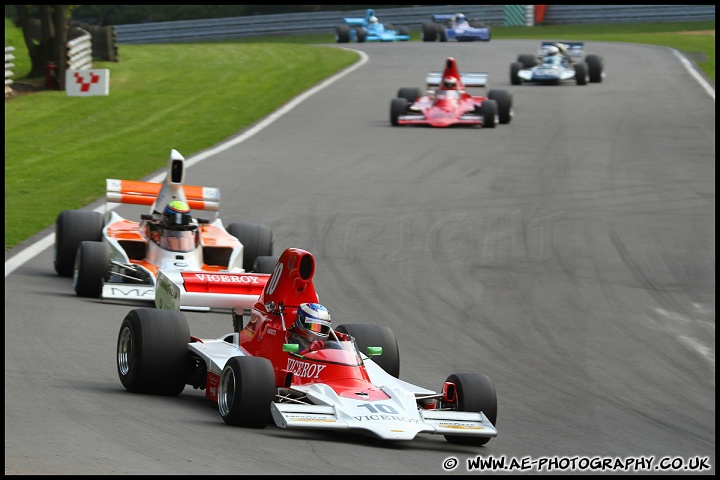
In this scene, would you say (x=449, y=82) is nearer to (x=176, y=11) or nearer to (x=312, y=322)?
(x=312, y=322)

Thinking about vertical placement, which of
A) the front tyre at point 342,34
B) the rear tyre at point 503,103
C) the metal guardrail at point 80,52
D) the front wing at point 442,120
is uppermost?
the front tyre at point 342,34

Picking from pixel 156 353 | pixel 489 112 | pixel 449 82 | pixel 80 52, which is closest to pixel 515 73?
pixel 489 112

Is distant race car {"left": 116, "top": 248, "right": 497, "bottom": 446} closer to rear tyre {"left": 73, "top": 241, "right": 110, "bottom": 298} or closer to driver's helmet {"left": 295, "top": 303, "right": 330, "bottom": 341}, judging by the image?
driver's helmet {"left": 295, "top": 303, "right": 330, "bottom": 341}

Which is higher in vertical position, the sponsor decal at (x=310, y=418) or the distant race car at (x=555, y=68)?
the distant race car at (x=555, y=68)

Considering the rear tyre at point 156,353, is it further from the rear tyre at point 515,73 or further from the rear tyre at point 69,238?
the rear tyre at point 515,73

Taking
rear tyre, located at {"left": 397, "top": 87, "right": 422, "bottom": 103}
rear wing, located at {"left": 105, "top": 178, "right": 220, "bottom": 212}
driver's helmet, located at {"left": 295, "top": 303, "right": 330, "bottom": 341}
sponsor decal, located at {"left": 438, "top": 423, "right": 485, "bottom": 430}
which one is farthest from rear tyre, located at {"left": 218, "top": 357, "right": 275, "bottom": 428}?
rear tyre, located at {"left": 397, "top": 87, "right": 422, "bottom": 103}

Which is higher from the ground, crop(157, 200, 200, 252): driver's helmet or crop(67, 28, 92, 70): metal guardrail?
crop(67, 28, 92, 70): metal guardrail

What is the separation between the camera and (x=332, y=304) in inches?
607

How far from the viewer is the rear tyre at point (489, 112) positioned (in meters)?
29.5

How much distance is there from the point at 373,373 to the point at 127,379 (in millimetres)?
2007

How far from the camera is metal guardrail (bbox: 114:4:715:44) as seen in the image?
57594mm

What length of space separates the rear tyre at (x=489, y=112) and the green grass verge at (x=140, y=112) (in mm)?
5257

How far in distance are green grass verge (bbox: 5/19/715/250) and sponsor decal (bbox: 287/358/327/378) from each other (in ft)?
28.4

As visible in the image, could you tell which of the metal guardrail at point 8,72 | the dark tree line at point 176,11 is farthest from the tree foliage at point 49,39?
the dark tree line at point 176,11
